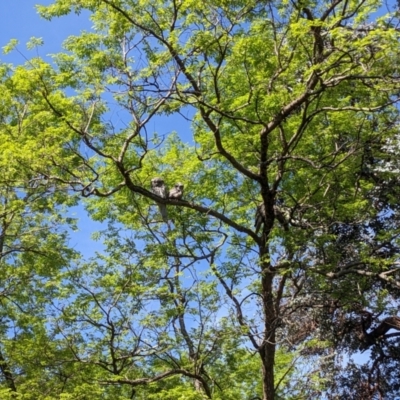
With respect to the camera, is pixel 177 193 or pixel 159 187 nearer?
pixel 177 193

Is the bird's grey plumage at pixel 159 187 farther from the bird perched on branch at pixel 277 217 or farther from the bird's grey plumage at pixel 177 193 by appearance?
the bird perched on branch at pixel 277 217

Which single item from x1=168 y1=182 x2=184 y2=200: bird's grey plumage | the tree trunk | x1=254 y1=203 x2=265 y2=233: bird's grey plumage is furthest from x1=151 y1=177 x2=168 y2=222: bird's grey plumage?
the tree trunk

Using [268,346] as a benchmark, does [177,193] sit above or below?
above

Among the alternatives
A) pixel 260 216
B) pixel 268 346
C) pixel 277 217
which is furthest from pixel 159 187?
pixel 268 346

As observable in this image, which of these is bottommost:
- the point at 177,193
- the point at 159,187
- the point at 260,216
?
the point at 260,216

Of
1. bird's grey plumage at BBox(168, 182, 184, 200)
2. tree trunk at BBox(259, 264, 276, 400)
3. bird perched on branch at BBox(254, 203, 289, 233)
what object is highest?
bird's grey plumage at BBox(168, 182, 184, 200)

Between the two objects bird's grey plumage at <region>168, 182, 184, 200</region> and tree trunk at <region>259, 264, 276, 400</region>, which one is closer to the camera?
tree trunk at <region>259, 264, 276, 400</region>

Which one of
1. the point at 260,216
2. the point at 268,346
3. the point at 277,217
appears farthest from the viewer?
the point at 260,216

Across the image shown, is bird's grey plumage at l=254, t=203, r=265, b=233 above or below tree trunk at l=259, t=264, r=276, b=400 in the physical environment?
above

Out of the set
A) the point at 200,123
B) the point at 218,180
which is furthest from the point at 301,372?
A: the point at 200,123

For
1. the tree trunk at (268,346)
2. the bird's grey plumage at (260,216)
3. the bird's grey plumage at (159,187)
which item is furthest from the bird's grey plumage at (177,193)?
the tree trunk at (268,346)

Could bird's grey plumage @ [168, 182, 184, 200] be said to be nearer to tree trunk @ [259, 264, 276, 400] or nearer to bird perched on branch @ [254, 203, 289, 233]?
bird perched on branch @ [254, 203, 289, 233]

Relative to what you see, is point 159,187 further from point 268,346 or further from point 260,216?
point 268,346

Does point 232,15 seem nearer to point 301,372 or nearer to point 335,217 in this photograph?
point 335,217
